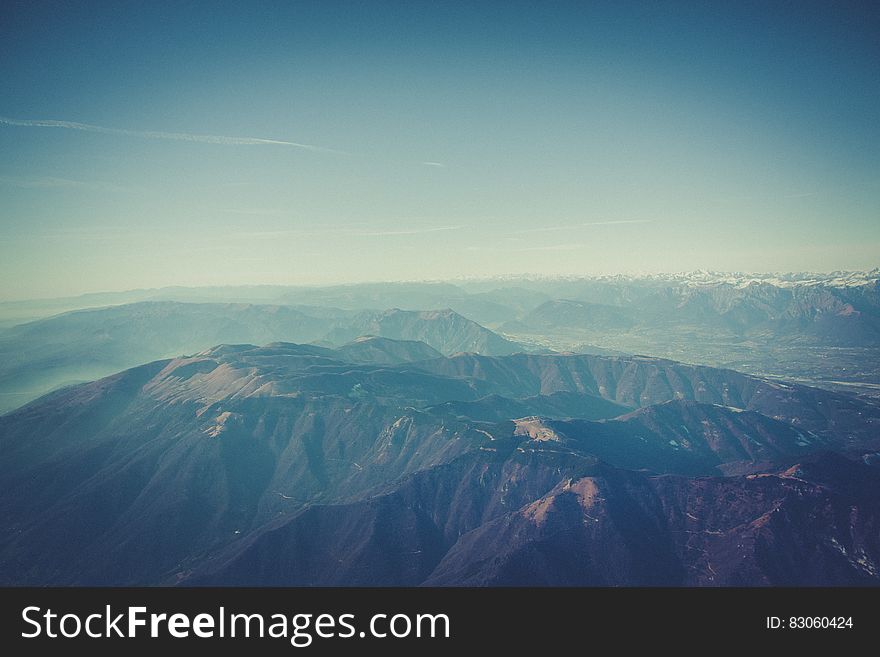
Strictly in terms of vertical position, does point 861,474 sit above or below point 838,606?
below

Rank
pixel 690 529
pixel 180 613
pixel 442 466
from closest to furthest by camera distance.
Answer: pixel 180 613 < pixel 690 529 < pixel 442 466

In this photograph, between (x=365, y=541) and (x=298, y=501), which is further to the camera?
(x=298, y=501)

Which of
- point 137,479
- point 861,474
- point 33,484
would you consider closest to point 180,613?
point 861,474

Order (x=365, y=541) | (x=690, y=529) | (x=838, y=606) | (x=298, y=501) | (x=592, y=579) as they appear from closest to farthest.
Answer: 1. (x=838, y=606)
2. (x=592, y=579)
3. (x=690, y=529)
4. (x=365, y=541)
5. (x=298, y=501)

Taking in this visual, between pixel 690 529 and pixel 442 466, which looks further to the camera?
pixel 442 466

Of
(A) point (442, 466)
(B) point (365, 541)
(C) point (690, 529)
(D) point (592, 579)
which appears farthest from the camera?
(A) point (442, 466)

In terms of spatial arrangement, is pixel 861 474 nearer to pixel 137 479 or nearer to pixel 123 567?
pixel 123 567

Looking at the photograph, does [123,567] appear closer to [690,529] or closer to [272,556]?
[272,556]

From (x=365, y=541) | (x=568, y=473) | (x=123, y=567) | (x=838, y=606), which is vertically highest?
(x=838, y=606)

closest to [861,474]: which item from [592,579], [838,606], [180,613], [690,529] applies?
[690,529]

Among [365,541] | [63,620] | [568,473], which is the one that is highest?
[63,620]
